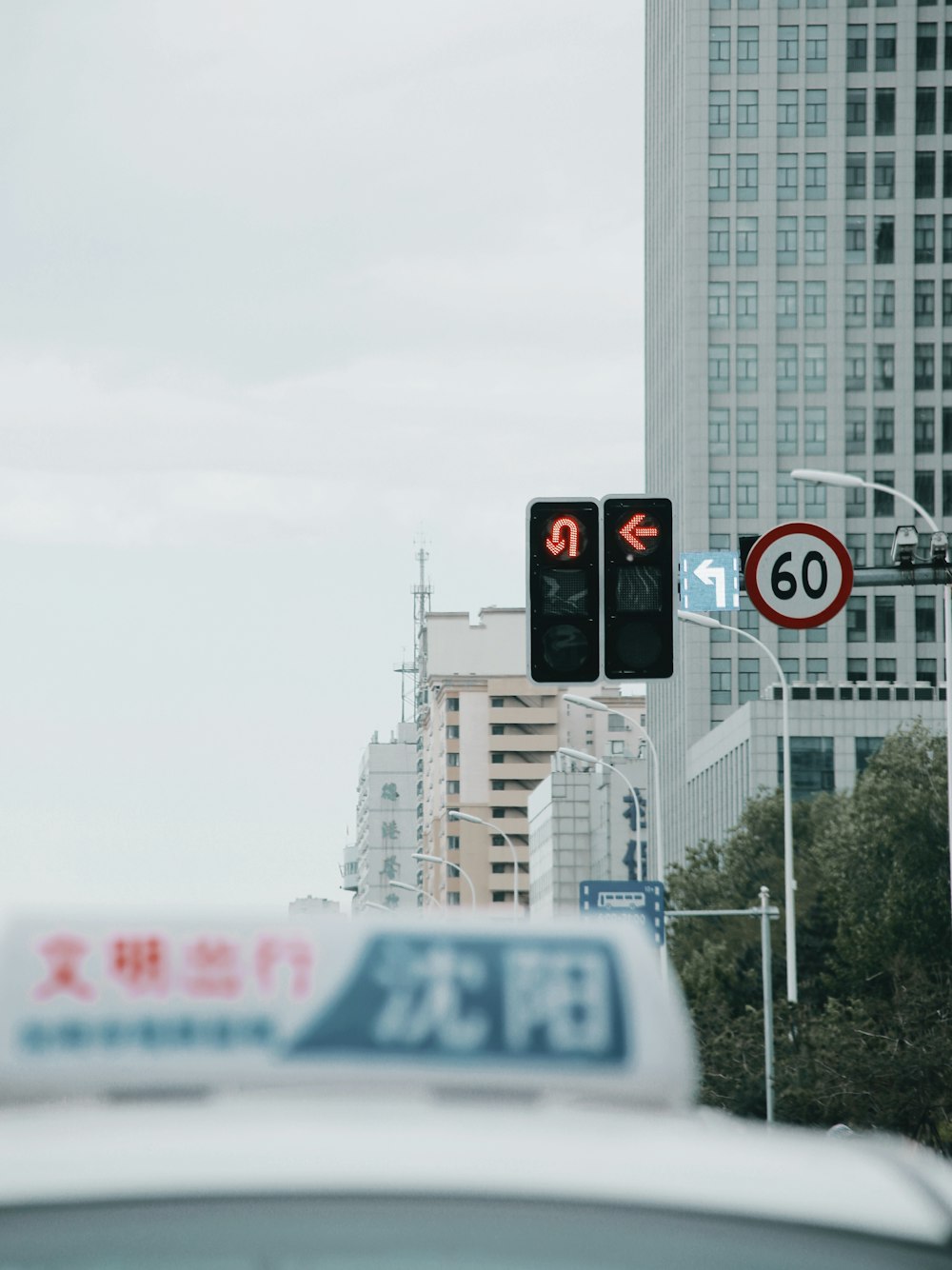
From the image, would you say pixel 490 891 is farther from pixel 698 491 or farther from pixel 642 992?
pixel 642 992

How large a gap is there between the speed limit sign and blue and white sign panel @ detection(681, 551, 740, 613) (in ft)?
0.45

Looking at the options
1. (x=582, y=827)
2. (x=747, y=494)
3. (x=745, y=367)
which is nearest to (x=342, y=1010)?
(x=747, y=494)

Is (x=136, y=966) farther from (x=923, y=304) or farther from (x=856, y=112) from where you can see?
(x=856, y=112)

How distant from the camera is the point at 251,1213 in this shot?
1.80 metres

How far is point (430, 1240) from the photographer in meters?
1.81

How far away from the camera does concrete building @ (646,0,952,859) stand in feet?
413

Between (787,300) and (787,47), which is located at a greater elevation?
(787,47)

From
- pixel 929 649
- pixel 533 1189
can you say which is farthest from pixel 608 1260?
pixel 929 649

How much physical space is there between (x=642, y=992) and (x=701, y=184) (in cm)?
13015

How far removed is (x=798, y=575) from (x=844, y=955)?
3945 cm

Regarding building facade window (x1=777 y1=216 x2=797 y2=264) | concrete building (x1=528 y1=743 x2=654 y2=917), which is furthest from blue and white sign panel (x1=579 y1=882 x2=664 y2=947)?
building facade window (x1=777 y1=216 x2=797 y2=264)

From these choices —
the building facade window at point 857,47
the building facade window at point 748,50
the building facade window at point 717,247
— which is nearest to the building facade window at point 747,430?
the building facade window at point 717,247

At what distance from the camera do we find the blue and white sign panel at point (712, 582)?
55.4 feet

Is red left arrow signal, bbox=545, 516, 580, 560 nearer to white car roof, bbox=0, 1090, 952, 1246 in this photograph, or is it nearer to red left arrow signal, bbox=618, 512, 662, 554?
red left arrow signal, bbox=618, 512, 662, 554
